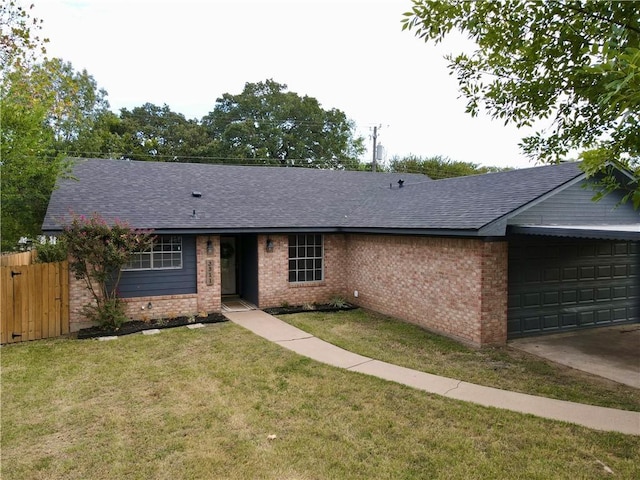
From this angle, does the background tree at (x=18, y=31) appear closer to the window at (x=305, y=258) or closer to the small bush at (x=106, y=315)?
the small bush at (x=106, y=315)

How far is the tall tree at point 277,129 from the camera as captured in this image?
38.6 m

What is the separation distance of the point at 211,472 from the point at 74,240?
7280 millimetres

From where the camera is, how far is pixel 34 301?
→ 9805 millimetres

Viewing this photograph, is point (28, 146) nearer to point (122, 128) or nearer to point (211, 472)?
point (211, 472)

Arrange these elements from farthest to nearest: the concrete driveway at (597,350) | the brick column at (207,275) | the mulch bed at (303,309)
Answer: the mulch bed at (303,309), the brick column at (207,275), the concrete driveway at (597,350)

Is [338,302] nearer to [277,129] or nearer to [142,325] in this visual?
[142,325]

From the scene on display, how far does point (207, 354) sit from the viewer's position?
8.51 meters

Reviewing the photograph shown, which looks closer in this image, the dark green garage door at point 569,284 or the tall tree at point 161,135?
the dark green garage door at point 569,284

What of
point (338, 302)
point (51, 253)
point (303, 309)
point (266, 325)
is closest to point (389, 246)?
point (338, 302)

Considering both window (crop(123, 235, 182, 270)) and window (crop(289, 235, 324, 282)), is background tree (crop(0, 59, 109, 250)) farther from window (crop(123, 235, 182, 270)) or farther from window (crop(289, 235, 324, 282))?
window (crop(289, 235, 324, 282))

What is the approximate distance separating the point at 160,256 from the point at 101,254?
6.73ft

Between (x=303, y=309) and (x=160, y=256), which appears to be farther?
(x=303, y=309)

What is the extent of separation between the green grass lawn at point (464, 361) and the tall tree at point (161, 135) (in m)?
29.9

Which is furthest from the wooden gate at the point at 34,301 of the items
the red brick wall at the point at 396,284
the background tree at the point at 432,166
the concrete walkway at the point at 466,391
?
the background tree at the point at 432,166
